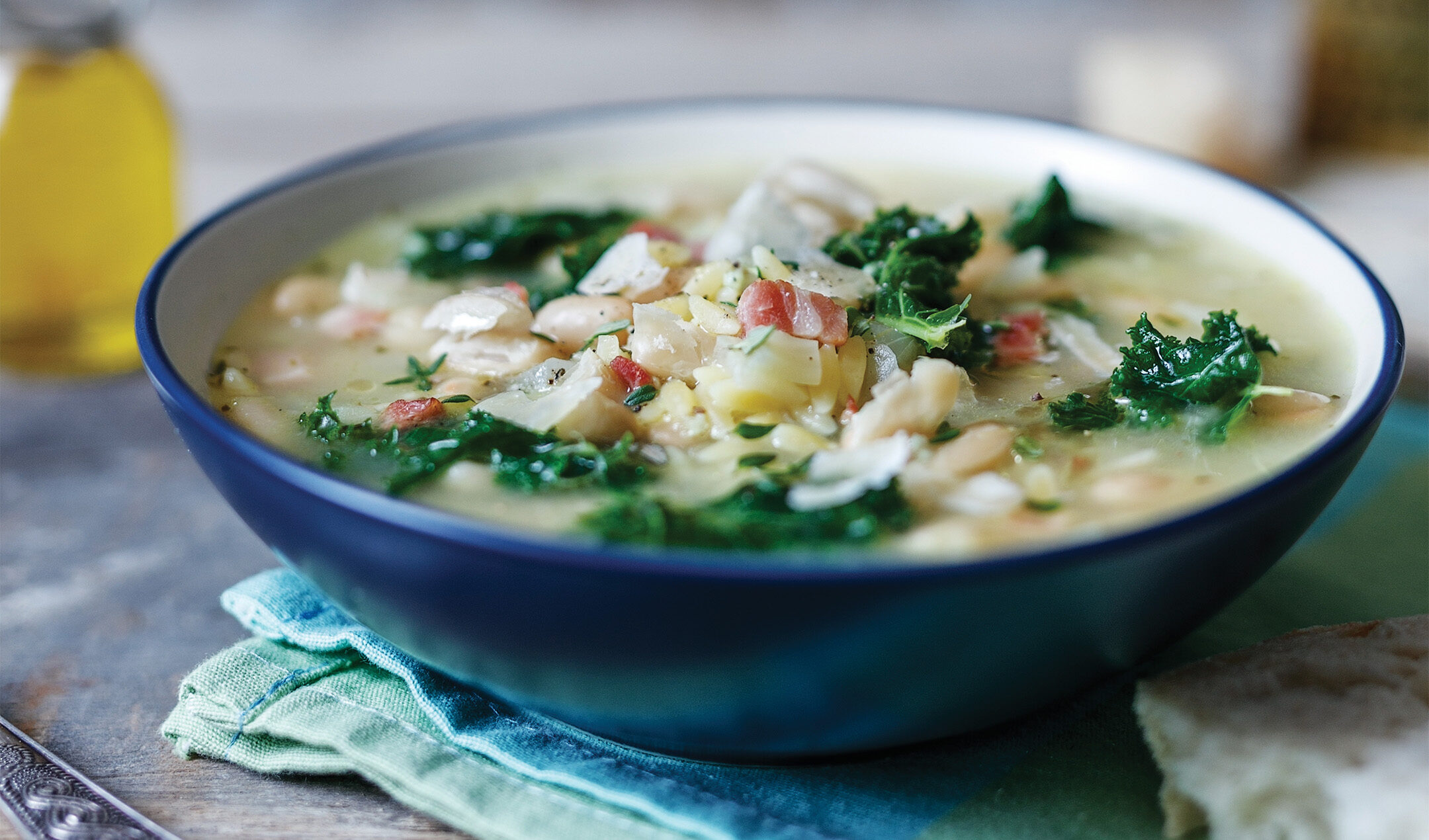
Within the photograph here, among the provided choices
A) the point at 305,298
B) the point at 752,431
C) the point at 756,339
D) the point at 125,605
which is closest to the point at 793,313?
the point at 756,339

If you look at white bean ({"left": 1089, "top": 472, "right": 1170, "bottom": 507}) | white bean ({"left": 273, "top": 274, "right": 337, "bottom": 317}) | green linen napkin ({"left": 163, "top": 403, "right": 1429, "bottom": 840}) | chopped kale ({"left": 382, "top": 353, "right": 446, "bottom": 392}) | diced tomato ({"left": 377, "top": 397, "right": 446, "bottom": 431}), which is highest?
white bean ({"left": 1089, "top": 472, "right": 1170, "bottom": 507})

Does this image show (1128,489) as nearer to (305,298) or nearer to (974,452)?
(974,452)

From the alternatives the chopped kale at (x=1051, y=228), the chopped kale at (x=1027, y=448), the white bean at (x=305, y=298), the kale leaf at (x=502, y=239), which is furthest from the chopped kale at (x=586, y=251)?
the chopped kale at (x=1027, y=448)

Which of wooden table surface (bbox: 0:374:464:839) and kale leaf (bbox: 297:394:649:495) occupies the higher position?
kale leaf (bbox: 297:394:649:495)

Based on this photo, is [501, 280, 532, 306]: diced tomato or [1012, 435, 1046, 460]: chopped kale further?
[501, 280, 532, 306]: diced tomato

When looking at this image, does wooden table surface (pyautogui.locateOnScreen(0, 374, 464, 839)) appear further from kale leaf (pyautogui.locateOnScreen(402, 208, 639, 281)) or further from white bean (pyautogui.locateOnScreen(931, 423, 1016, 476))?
white bean (pyautogui.locateOnScreen(931, 423, 1016, 476))

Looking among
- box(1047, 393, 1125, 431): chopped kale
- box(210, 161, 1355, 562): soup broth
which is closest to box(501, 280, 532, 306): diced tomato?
box(210, 161, 1355, 562): soup broth

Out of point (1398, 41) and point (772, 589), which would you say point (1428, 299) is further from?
point (772, 589)

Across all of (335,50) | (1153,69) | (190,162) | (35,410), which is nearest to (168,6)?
(335,50)
